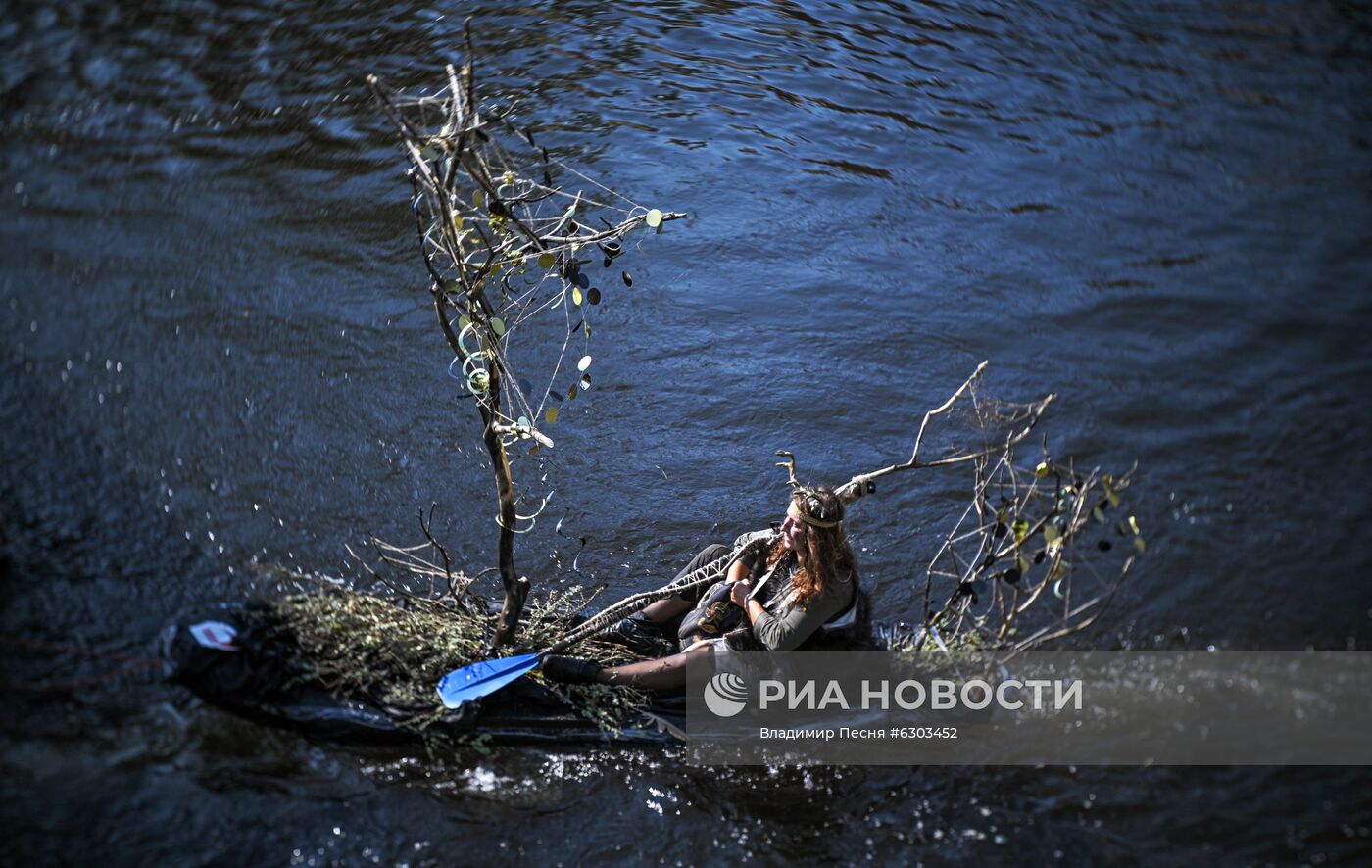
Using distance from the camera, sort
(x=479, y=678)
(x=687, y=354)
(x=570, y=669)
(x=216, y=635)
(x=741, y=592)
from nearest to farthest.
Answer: (x=216, y=635)
(x=479, y=678)
(x=570, y=669)
(x=741, y=592)
(x=687, y=354)

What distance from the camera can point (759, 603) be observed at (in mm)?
6836

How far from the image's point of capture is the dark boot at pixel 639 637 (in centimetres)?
714

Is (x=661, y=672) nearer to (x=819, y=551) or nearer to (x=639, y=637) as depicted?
(x=639, y=637)

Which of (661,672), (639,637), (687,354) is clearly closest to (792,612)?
(661,672)

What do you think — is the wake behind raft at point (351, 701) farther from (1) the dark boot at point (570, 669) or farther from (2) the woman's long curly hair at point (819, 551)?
(2) the woman's long curly hair at point (819, 551)

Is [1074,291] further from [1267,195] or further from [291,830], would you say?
[291,830]

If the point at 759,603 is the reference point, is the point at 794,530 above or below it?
above

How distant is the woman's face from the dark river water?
1.49 m

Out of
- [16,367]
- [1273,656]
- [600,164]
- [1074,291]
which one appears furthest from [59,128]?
[1273,656]

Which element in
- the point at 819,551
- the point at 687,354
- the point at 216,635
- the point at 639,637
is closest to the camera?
the point at 216,635

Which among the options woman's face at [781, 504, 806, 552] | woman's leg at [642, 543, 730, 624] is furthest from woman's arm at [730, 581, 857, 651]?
woman's leg at [642, 543, 730, 624]

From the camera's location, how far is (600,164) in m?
12.3

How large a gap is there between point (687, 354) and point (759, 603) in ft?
12.4

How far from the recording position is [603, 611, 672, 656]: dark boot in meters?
7.14
